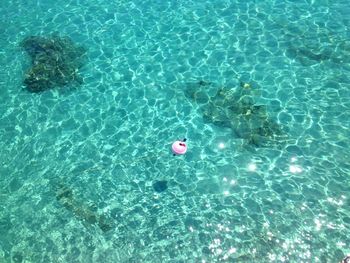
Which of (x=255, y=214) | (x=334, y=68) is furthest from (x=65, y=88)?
(x=334, y=68)

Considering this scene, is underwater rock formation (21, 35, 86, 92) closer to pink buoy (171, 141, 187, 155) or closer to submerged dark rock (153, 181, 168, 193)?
pink buoy (171, 141, 187, 155)

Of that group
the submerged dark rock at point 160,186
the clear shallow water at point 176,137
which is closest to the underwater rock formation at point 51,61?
the clear shallow water at point 176,137

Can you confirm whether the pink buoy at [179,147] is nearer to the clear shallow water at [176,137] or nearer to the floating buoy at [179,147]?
the floating buoy at [179,147]

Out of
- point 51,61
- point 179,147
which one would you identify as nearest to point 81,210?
point 179,147

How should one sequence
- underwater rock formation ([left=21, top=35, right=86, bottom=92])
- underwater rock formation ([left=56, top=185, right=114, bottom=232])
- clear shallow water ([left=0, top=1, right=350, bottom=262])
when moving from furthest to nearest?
underwater rock formation ([left=21, top=35, right=86, bottom=92]) → underwater rock formation ([left=56, top=185, right=114, bottom=232]) → clear shallow water ([left=0, top=1, right=350, bottom=262])

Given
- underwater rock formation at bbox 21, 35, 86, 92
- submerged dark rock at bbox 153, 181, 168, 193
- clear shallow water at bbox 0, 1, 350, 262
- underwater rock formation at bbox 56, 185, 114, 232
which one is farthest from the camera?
underwater rock formation at bbox 21, 35, 86, 92

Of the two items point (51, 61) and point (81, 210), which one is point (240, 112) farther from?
point (51, 61)

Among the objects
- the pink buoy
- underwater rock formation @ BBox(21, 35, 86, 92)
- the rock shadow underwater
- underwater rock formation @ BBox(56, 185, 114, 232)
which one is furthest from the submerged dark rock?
underwater rock formation @ BBox(21, 35, 86, 92)
